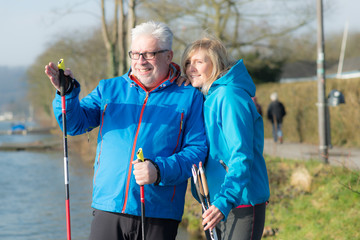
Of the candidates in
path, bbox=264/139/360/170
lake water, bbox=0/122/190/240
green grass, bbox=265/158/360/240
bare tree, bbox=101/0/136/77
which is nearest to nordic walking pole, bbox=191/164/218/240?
green grass, bbox=265/158/360/240

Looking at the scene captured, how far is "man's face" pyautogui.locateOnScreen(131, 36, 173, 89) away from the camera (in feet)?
10.5

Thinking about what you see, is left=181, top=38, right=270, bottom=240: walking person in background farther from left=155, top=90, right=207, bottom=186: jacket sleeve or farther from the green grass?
the green grass

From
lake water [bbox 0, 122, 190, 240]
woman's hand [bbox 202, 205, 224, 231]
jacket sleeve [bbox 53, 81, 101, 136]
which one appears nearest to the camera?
woman's hand [bbox 202, 205, 224, 231]

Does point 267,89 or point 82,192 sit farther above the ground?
point 267,89

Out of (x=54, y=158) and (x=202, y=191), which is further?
(x=54, y=158)

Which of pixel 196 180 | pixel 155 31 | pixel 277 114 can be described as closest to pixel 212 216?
pixel 196 180

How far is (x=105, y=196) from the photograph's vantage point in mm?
3080

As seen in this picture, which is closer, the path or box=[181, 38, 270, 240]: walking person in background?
box=[181, 38, 270, 240]: walking person in background

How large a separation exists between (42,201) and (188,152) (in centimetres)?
1001

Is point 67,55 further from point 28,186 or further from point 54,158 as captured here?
point 28,186

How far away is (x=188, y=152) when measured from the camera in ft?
10.1

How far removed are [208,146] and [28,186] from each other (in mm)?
12930

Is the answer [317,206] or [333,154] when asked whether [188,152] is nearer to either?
[317,206]

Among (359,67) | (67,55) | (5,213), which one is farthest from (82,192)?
(359,67)
